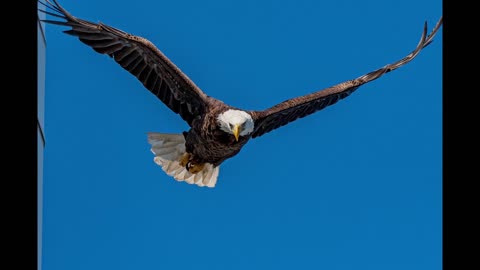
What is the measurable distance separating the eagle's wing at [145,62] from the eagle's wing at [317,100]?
605 millimetres

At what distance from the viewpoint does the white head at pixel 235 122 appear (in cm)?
602

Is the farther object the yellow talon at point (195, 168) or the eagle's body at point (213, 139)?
the yellow talon at point (195, 168)

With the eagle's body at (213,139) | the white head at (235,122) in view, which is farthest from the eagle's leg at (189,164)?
the white head at (235,122)

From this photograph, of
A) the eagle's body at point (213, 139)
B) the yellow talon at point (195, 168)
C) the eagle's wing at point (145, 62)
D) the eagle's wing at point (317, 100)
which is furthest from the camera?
the yellow talon at point (195, 168)

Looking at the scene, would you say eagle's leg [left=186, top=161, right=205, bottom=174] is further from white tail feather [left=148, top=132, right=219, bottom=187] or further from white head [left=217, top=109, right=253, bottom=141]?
white head [left=217, top=109, right=253, bottom=141]

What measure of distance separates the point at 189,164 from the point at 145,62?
128 centimetres

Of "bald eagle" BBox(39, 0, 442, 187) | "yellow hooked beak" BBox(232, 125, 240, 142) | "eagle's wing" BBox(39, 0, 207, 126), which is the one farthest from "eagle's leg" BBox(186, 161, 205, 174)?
"yellow hooked beak" BBox(232, 125, 240, 142)

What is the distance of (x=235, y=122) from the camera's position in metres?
6.02

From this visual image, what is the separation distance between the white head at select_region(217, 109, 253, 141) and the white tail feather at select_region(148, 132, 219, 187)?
1155 mm

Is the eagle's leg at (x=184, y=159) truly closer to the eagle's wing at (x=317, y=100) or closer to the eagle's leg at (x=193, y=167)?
the eagle's leg at (x=193, y=167)
